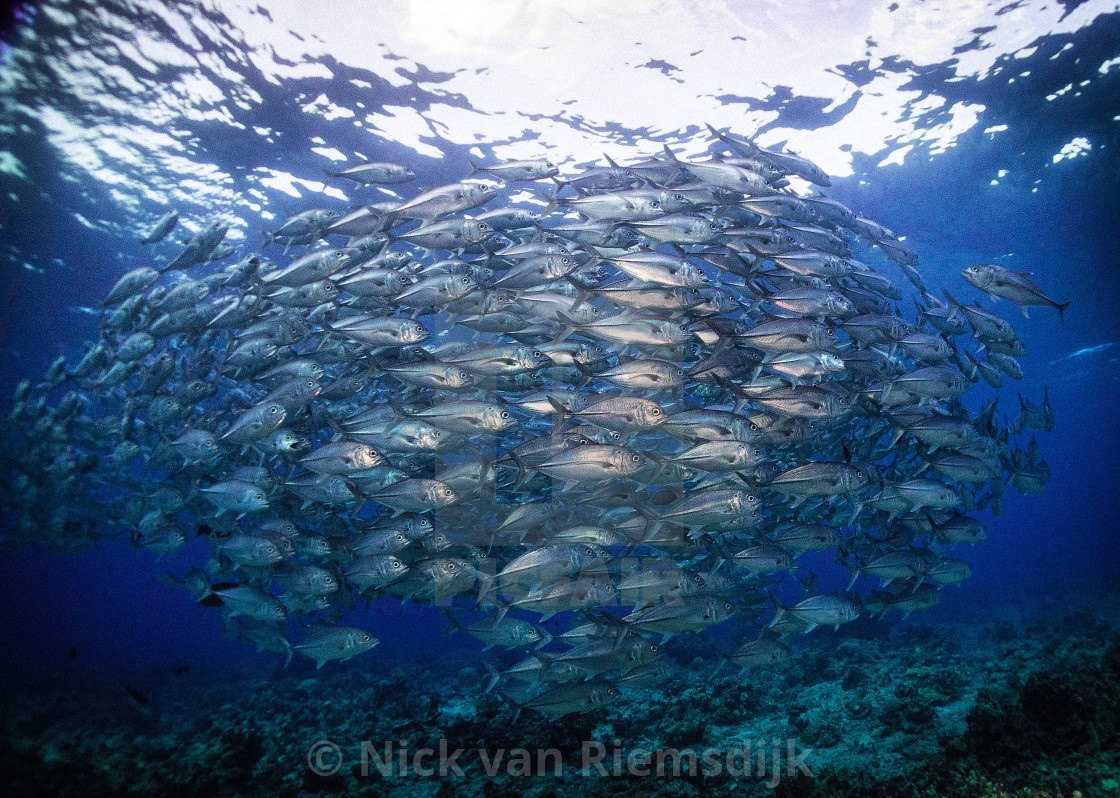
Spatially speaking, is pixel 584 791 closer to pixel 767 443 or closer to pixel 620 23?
pixel 767 443

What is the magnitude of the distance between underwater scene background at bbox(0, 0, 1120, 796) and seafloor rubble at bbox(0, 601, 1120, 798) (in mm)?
78

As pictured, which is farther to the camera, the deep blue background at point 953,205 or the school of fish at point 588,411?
the deep blue background at point 953,205

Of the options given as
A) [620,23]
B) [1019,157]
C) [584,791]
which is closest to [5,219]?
[620,23]

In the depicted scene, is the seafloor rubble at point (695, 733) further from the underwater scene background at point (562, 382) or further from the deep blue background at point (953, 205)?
the deep blue background at point (953, 205)

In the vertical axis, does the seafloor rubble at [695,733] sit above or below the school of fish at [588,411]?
below

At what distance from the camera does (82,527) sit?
13922 millimetres

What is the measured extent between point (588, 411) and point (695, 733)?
18.9 ft

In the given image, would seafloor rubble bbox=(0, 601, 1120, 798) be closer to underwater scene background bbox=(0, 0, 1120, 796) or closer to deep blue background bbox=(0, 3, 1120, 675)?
underwater scene background bbox=(0, 0, 1120, 796)

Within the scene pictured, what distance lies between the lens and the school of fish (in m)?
5.68

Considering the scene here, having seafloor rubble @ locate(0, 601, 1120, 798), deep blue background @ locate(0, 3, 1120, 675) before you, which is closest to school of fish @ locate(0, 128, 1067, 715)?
seafloor rubble @ locate(0, 601, 1120, 798)

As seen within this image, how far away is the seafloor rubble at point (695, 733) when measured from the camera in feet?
17.4

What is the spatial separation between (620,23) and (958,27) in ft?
25.7

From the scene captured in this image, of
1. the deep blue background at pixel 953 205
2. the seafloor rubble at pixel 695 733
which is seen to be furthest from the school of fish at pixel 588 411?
the deep blue background at pixel 953 205

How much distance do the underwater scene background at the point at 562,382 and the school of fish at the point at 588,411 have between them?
80 mm
